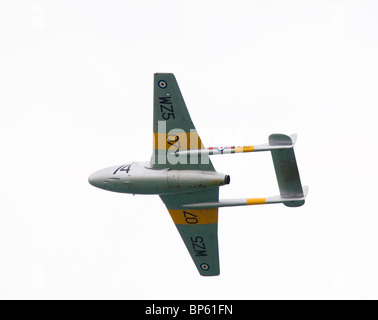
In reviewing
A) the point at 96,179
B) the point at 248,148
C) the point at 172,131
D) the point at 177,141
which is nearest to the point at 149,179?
the point at 177,141

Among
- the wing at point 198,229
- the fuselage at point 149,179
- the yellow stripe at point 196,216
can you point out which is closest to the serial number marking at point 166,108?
the fuselage at point 149,179

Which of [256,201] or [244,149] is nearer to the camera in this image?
[244,149]

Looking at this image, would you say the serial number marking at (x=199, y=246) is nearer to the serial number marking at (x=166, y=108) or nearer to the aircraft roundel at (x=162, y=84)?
the serial number marking at (x=166, y=108)

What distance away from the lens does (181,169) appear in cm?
4259

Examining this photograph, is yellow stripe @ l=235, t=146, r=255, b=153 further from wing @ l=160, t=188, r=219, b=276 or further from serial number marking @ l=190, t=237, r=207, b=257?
serial number marking @ l=190, t=237, r=207, b=257

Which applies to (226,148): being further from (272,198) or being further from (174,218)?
(174,218)

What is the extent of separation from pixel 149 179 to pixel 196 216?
4086 millimetres

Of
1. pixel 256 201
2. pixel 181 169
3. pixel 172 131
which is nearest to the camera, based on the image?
pixel 172 131

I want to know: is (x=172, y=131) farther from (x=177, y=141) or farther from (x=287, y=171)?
(x=287, y=171)

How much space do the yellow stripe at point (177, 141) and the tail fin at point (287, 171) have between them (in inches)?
142

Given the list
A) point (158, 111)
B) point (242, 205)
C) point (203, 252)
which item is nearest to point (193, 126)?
point (158, 111)

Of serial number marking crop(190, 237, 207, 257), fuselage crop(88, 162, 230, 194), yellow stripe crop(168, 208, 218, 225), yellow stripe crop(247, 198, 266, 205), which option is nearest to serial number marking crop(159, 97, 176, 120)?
fuselage crop(88, 162, 230, 194)

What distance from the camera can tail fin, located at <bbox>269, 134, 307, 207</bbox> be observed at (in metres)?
40.0

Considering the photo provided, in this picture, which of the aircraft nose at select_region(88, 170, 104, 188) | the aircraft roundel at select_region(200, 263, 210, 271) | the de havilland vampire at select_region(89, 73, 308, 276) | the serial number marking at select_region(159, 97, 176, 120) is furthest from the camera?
the aircraft roundel at select_region(200, 263, 210, 271)
